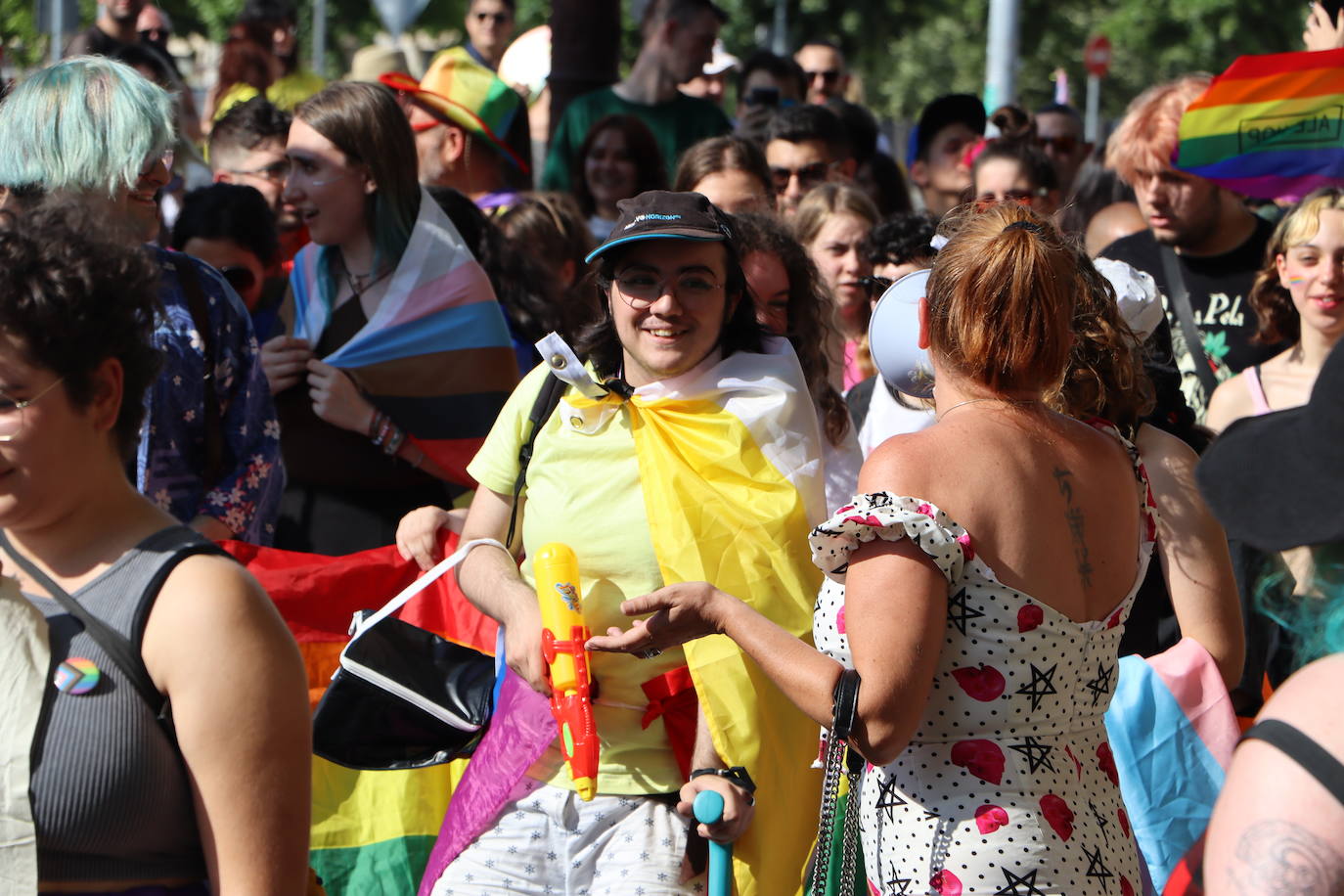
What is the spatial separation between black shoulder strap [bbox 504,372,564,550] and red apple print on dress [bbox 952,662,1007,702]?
3.86 feet

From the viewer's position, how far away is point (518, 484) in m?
3.26

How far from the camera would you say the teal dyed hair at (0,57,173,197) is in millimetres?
3244

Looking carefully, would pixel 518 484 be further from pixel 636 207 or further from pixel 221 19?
pixel 221 19

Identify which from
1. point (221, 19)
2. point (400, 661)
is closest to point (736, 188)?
point (400, 661)

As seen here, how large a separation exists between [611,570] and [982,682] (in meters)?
0.90

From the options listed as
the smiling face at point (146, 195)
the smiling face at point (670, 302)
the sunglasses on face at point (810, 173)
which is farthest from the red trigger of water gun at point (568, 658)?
the sunglasses on face at point (810, 173)

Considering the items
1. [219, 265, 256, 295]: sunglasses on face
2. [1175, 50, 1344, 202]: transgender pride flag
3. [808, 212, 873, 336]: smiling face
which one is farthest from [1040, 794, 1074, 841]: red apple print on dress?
[219, 265, 256, 295]: sunglasses on face

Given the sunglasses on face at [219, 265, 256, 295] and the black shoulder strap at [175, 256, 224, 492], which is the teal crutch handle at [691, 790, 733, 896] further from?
the sunglasses on face at [219, 265, 256, 295]

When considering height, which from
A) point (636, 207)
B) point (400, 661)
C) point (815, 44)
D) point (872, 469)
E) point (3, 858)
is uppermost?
point (815, 44)

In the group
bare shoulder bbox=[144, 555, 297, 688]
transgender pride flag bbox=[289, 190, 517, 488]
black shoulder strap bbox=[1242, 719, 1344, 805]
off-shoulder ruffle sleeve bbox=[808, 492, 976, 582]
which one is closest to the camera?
black shoulder strap bbox=[1242, 719, 1344, 805]

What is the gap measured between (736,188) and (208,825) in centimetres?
373

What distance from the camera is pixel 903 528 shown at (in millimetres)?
2289

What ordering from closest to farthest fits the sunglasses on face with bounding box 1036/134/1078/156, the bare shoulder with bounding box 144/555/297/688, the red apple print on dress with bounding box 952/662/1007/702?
the bare shoulder with bounding box 144/555/297/688, the red apple print on dress with bounding box 952/662/1007/702, the sunglasses on face with bounding box 1036/134/1078/156

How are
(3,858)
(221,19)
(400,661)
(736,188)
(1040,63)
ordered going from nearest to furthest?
1. (3,858)
2. (400,661)
3. (736,188)
4. (221,19)
5. (1040,63)
